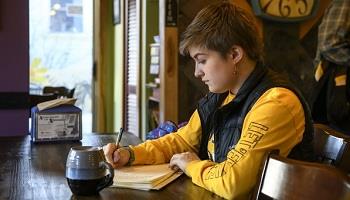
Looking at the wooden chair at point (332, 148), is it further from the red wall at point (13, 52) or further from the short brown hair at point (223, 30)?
the red wall at point (13, 52)

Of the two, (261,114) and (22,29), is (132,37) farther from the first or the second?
(261,114)

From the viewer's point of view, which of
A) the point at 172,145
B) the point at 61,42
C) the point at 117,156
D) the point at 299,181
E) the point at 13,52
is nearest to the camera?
the point at 299,181

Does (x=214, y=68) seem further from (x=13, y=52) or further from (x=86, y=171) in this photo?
(x=13, y=52)

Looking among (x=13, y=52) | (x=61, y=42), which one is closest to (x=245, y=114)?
(x=13, y=52)

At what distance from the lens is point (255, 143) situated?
1.31m

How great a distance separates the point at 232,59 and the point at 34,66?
464cm

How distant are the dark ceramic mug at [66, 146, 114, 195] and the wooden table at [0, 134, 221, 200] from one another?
0.07 feet

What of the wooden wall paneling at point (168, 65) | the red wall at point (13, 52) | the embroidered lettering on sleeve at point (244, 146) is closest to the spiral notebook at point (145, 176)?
the embroidered lettering on sleeve at point (244, 146)

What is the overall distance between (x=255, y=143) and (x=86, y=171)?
449 millimetres

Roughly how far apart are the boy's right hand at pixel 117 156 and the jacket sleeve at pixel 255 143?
0.25 metres

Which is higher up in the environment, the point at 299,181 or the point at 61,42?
the point at 61,42

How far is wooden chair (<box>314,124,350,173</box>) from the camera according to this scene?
1444 mm

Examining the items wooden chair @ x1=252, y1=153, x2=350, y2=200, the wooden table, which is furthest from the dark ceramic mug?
wooden chair @ x1=252, y1=153, x2=350, y2=200

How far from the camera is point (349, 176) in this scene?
97cm
